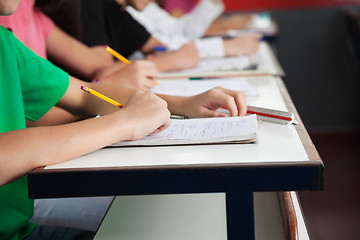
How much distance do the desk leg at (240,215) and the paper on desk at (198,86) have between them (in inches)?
23.4

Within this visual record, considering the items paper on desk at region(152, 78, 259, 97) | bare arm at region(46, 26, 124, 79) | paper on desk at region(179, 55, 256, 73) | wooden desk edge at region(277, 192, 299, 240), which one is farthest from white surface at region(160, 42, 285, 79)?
wooden desk edge at region(277, 192, 299, 240)

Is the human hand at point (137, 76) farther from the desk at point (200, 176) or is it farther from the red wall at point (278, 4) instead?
the red wall at point (278, 4)

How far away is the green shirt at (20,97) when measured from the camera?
100 cm

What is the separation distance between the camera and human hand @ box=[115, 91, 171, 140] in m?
0.90

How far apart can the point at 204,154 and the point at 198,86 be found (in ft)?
2.13

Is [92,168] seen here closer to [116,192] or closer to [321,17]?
[116,192]

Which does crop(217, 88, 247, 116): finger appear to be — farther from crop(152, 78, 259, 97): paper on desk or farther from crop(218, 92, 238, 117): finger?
crop(152, 78, 259, 97): paper on desk

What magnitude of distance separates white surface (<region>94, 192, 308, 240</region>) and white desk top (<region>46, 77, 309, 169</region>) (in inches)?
7.2

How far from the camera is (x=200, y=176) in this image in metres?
0.77

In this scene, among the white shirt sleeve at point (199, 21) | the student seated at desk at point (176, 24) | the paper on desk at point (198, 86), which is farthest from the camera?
the white shirt sleeve at point (199, 21)

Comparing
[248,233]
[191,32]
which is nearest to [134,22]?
[191,32]

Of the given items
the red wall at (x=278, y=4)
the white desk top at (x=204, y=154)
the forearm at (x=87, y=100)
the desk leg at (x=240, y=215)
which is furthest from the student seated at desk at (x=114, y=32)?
the red wall at (x=278, y=4)

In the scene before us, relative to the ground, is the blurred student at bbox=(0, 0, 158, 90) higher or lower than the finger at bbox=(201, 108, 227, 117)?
higher

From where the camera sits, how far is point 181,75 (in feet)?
5.57
